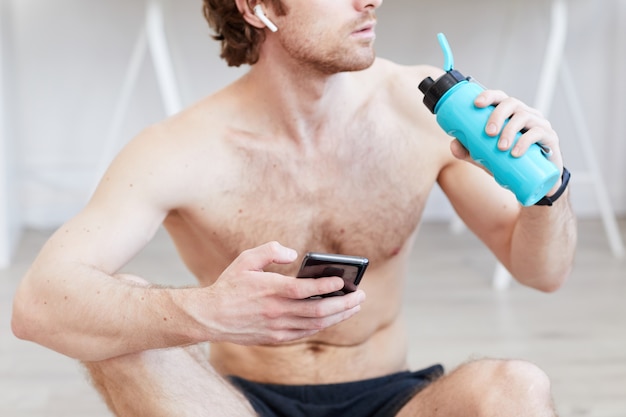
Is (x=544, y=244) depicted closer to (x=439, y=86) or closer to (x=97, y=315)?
(x=439, y=86)

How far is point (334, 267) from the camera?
1160mm

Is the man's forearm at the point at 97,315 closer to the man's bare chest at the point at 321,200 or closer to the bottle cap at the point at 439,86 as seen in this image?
the man's bare chest at the point at 321,200

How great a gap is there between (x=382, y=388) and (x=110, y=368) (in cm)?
40

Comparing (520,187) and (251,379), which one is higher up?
(520,187)

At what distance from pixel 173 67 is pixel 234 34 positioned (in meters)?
1.71

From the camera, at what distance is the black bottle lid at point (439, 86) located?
1190 mm

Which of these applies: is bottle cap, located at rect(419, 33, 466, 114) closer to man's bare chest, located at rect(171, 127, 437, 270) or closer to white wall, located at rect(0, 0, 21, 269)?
man's bare chest, located at rect(171, 127, 437, 270)

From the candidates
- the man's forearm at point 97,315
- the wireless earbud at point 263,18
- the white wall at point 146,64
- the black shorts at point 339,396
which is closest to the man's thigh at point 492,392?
the black shorts at point 339,396

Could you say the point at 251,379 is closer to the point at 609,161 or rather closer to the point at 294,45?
the point at 294,45

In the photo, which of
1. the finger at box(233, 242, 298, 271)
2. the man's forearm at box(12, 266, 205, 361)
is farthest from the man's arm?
the man's forearm at box(12, 266, 205, 361)

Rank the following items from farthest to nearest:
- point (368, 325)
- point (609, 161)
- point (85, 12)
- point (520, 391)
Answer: point (609, 161), point (85, 12), point (368, 325), point (520, 391)

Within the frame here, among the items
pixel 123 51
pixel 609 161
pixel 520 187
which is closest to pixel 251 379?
pixel 520 187

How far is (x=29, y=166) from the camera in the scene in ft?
11.0

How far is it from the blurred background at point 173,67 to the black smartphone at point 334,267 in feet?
6.69
